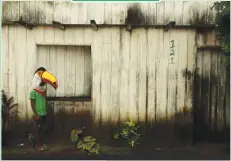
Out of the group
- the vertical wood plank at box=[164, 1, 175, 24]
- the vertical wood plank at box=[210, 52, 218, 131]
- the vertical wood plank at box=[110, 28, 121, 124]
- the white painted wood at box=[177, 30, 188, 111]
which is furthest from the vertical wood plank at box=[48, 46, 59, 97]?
the vertical wood plank at box=[210, 52, 218, 131]

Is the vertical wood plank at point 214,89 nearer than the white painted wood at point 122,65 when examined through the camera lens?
No

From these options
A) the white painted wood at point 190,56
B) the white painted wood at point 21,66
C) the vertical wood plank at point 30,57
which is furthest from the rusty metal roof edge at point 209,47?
the white painted wood at point 21,66

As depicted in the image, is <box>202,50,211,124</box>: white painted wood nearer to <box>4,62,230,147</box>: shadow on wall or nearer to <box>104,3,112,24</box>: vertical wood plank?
<box>4,62,230,147</box>: shadow on wall

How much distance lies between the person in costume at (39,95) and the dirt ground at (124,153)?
29 centimetres

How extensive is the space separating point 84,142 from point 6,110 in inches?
67.7

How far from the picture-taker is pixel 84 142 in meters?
7.39

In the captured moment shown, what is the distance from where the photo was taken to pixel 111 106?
746 cm

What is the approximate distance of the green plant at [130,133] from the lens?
7.43m

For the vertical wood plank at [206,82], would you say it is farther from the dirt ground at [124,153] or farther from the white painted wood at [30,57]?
the white painted wood at [30,57]

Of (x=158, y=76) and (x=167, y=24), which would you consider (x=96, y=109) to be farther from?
(x=167, y=24)

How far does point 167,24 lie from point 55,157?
3.39 metres

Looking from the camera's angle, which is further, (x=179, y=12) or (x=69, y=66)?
(x=69, y=66)

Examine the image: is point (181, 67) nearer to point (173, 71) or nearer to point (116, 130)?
point (173, 71)

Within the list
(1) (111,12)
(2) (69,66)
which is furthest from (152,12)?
(2) (69,66)
